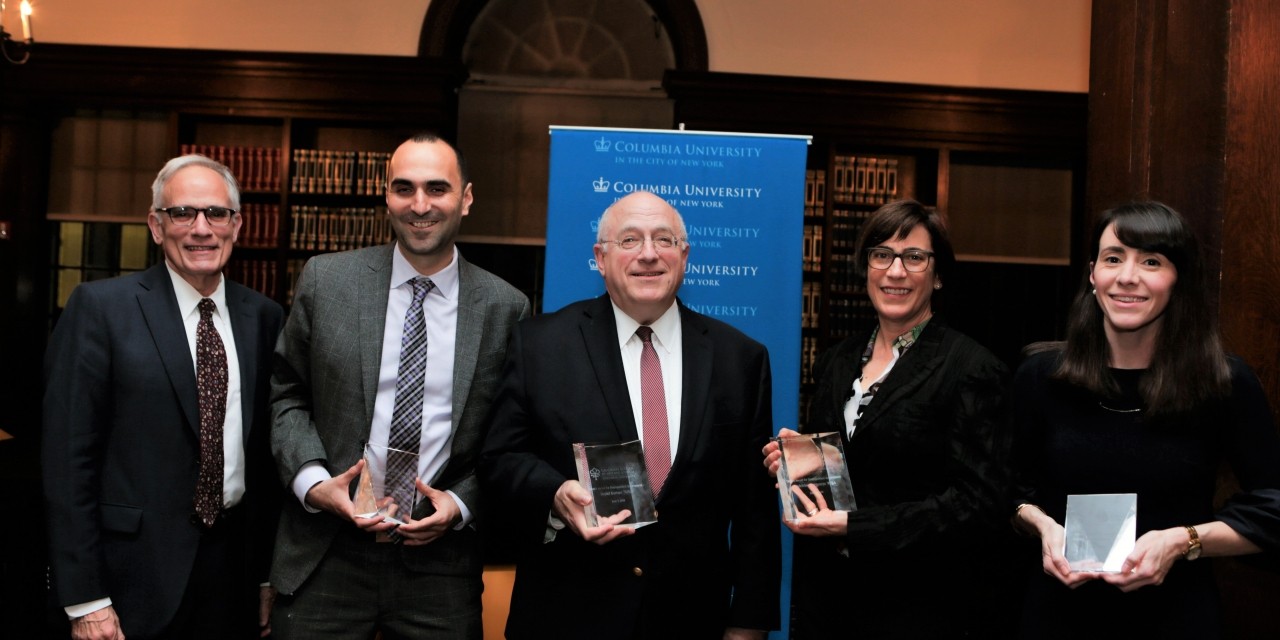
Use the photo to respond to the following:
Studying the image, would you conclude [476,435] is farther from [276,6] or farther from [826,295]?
[276,6]

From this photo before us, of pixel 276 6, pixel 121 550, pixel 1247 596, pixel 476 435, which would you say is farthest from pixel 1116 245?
pixel 276 6

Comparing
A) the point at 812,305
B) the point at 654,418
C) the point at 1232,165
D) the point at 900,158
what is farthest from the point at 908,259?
the point at 900,158

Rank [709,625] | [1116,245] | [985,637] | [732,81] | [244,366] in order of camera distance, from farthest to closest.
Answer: [732,81] → [985,637] → [244,366] → [709,625] → [1116,245]

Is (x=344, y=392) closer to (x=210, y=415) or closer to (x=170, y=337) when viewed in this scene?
(x=210, y=415)

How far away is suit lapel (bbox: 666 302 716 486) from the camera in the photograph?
7.77ft

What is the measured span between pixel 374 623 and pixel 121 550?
0.62m

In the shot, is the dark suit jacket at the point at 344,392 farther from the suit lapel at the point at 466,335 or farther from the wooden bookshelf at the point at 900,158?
the wooden bookshelf at the point at 900,158

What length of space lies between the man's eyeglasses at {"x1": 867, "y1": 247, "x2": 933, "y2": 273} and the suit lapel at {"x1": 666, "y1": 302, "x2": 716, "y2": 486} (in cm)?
47

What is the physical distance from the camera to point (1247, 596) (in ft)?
8.87

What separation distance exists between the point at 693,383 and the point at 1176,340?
1.04 meters

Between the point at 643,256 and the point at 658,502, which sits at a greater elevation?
the point at 643,256

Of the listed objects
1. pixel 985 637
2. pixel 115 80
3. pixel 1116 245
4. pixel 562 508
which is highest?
pixel 115 80

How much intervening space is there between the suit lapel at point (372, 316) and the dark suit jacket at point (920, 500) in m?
A: 1.13

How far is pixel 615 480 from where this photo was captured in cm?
219
